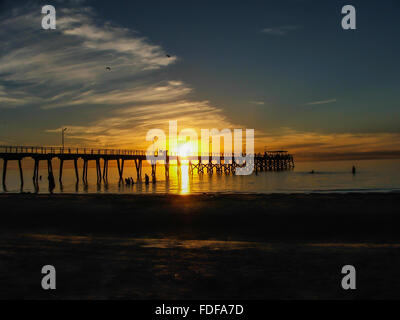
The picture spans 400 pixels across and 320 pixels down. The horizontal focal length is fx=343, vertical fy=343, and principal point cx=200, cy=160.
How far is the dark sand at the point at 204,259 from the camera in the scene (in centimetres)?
449

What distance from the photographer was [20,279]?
4.95 m

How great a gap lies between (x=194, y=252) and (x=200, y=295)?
2.62 meters

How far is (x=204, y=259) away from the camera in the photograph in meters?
6.29

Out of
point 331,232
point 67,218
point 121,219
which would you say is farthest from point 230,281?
point 67,218

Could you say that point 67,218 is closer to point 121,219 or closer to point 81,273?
point 121,219

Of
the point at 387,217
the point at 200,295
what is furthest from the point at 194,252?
the point at 387,217

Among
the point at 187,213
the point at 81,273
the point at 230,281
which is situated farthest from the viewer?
the point at 187,213

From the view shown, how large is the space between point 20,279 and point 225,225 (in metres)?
8.41

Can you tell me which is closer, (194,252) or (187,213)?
(194,252)

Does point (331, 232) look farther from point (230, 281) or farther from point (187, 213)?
point (230, 281)

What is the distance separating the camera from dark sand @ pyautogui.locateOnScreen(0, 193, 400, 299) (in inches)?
177

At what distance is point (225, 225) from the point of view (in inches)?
494
